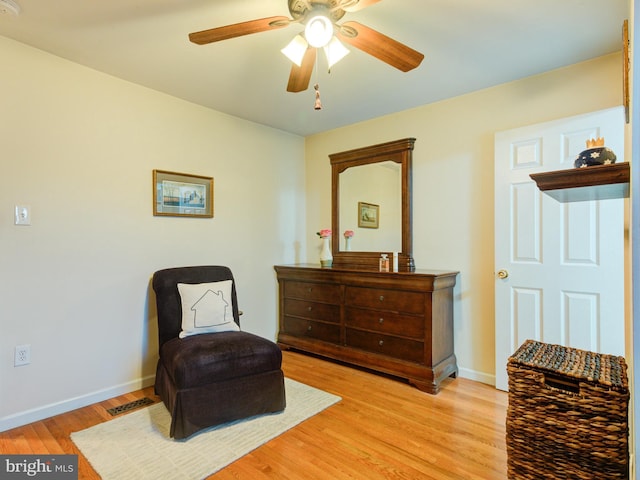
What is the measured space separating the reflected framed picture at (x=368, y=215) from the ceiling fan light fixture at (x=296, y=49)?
192cm

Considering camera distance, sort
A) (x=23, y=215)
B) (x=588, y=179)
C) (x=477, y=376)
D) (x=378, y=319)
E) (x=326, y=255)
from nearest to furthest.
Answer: (x=588, y=179)
(x=23, y=215)
(x=477, y=376)
(x=378, y=319)
(x=326, y=255)

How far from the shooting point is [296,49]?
1756mm

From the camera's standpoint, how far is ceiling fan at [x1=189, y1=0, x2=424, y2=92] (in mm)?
1549

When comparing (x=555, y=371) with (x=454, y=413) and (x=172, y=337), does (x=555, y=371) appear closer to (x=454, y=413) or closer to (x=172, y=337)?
(x=454, y=413)

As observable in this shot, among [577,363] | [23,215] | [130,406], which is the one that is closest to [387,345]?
[577,363]

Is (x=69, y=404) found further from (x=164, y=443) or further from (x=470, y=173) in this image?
(x=470, y=173)

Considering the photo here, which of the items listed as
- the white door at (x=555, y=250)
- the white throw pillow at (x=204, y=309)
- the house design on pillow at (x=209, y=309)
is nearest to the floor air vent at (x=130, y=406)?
the white throw pillow at (x=204, y=309)

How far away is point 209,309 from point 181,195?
1083 mm

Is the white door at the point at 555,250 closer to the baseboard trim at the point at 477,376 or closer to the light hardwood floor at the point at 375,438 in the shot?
the baseboard trim at the point at 477,376

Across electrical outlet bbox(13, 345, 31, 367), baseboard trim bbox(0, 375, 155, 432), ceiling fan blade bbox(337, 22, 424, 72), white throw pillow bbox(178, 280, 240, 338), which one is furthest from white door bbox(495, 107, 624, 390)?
electrical outlet bbox(13, 345, 31, 367)

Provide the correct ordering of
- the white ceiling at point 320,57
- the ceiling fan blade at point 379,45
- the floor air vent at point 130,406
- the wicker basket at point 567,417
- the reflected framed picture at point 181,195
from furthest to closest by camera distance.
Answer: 1. the reflected framed picture at point 181,195
2. the floor air vent at point 130,406
3. the white ceiling at point 320,57
4. the ceiling fan blade at point 379,45
5. the wicker basket at point 567,417

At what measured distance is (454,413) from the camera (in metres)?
2.31

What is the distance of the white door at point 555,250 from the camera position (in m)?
2.22

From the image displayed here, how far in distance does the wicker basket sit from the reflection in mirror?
1.86m
